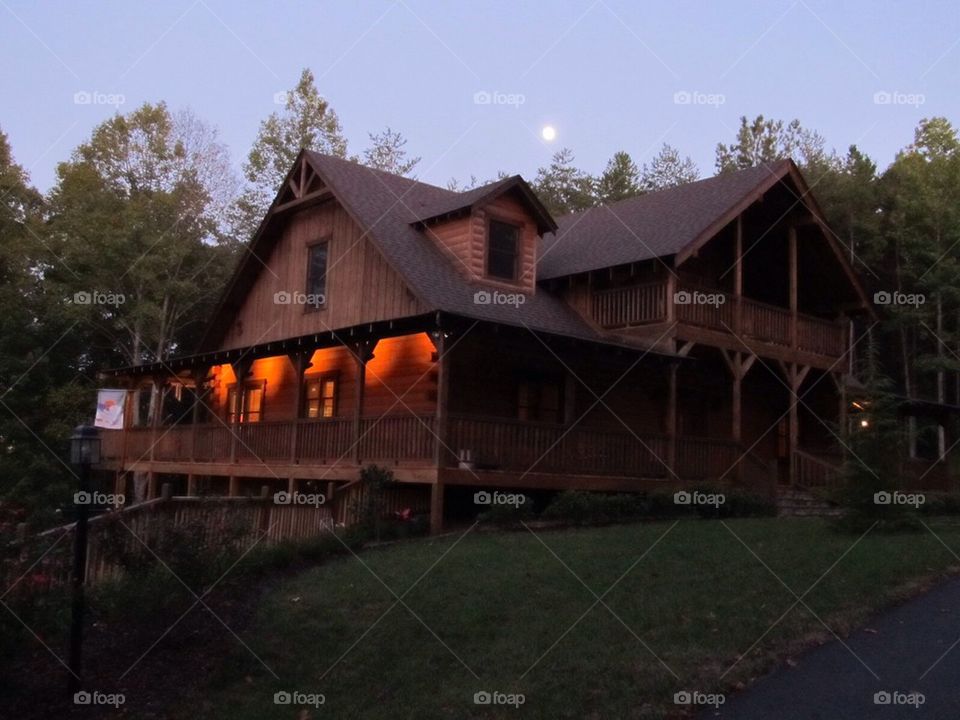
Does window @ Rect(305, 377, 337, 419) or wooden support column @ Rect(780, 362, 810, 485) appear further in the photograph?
window @ Rect(305, 377, 337, 419)

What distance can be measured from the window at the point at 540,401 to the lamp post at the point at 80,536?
13580 mm

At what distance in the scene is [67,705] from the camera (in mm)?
10242

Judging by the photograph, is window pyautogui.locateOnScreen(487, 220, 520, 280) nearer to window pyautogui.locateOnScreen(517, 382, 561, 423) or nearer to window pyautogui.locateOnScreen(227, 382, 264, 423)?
window pyautogui.locateOnScreen(517, 382, 561, 423)

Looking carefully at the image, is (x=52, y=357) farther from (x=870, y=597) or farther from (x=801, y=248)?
(x=870, y=597)

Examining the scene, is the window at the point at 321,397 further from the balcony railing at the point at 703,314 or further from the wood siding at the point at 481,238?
the balcony railing at the point at 703,314

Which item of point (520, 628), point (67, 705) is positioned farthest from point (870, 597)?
point (67, 705)

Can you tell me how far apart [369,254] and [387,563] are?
10288 millimetres

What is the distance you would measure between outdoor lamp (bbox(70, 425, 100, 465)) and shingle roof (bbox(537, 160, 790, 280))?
1462cm

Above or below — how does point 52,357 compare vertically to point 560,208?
below

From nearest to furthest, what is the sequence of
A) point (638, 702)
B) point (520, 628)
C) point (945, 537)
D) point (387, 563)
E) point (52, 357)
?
point (638, 702) → point (520, 628) → point (387, 563) → point (945, 537) → point (52, 357)

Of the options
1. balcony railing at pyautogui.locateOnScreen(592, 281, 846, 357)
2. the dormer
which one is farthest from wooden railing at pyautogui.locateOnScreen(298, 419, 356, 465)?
balcony railing at pyautogui.locateOnScreen(592, 281, 846, 357)

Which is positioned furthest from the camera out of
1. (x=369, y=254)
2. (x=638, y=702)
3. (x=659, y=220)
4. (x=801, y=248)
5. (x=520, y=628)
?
(x=801, y=248)

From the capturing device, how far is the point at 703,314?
79.6 feet

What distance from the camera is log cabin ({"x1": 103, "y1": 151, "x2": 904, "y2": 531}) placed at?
2059 centimetres
